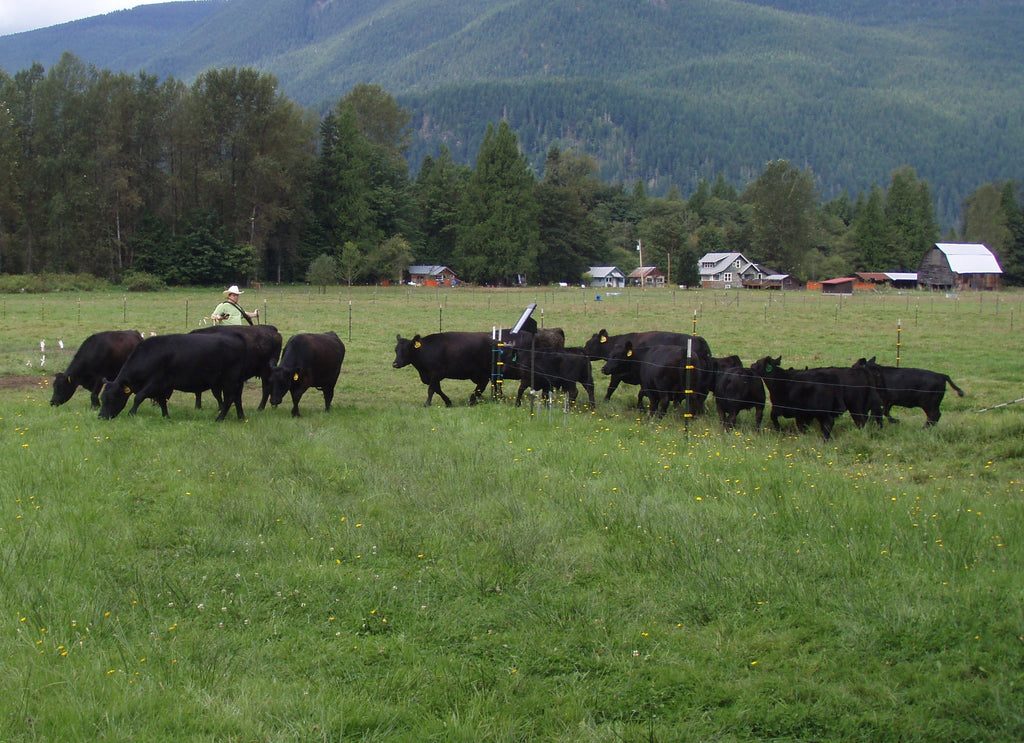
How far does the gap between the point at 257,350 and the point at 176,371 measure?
1558 millimetres

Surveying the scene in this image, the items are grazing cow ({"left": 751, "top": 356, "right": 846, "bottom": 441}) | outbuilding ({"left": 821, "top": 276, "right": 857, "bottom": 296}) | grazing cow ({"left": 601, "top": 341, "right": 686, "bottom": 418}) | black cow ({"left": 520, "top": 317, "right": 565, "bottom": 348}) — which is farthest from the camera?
outbuilding ({"left": 821, "top": 276, "right": 857, "bottom": 296})

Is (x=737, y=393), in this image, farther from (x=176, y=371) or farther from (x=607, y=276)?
(x=607, y=276)

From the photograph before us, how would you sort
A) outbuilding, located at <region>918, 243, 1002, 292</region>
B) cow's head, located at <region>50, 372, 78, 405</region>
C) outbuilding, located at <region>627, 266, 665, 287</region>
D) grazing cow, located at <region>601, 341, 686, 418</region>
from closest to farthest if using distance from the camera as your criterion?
cow's head, located at <region>50, 372, 78, 405</region> → grazing cow, located at <region>601, 341, 686, 418</region> → outbuilding, located at <region>918, 243, 1002, 292</region> → outbuilding, located at <region>627, 266, 665, 287</region>

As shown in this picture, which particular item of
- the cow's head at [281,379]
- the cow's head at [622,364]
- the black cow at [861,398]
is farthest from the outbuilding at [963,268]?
the cow's head at [281,379]

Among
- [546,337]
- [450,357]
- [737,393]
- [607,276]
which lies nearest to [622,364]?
[546,337]

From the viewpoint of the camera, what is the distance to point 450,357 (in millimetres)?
16844

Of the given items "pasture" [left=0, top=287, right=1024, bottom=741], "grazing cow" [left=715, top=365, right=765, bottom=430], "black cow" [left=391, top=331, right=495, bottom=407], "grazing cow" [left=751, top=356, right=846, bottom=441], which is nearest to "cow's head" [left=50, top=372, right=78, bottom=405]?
"pasture" [left=0, top=287, right=1024, bottom=741]

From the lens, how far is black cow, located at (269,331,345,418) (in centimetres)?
1452

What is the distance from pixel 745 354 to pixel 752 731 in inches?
758

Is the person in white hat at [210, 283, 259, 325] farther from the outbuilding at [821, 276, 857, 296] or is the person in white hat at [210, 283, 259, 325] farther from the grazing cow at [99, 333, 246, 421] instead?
the outbuilding at [821, 276, 857, 296]

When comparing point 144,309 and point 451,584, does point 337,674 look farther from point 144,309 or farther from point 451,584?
point 144,309

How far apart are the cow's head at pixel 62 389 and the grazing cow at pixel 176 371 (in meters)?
1.95

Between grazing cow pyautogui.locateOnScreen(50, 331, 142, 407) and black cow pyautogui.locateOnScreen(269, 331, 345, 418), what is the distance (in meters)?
2.73

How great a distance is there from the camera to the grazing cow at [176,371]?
42.9 feet
